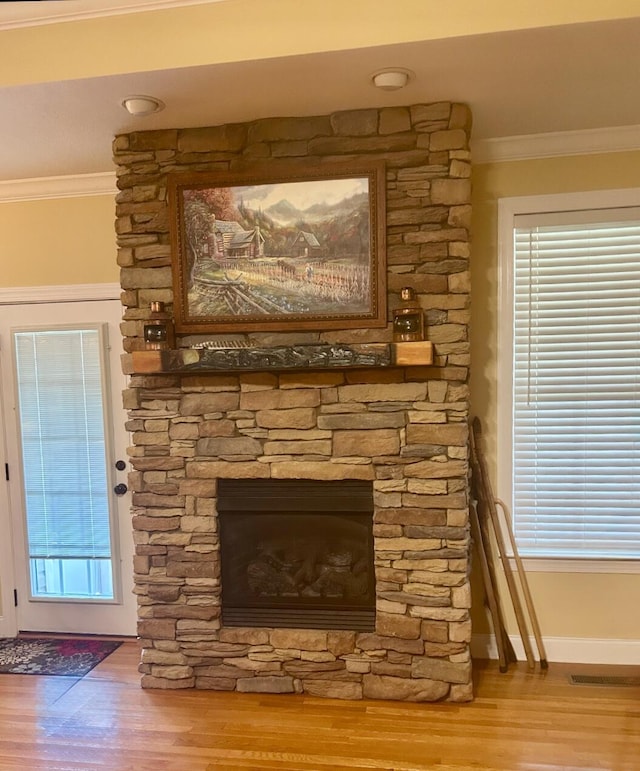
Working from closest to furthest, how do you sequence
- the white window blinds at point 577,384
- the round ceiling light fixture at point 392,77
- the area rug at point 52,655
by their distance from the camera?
the round ceiling light fixture at point 392,77 → the white window blinds at point 577,384 → the area rug at point 52,655

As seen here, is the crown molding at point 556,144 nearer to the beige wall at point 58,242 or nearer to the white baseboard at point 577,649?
the beige wall at point 58,242

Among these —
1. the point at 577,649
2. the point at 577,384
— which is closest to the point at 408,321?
the point at 577,384

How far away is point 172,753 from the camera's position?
7.97 ft

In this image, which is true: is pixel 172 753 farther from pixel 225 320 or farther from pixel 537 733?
pixel 225 320

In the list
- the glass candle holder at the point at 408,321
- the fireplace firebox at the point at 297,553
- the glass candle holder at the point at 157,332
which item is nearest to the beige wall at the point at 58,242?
the glass candle holder at the point at 157,332

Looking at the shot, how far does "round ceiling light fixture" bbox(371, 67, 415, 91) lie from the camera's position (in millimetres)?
2264

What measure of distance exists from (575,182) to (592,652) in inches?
93.9

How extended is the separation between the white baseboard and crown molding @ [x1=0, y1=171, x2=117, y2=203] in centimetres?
320

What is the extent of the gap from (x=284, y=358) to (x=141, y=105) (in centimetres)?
118

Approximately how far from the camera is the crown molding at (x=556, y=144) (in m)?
2.93

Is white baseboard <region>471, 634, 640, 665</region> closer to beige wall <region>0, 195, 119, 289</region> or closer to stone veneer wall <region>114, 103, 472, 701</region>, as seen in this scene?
stone veneer wall <region>114, 103, 472, 701</region>

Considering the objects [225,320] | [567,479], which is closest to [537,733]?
[567,479]

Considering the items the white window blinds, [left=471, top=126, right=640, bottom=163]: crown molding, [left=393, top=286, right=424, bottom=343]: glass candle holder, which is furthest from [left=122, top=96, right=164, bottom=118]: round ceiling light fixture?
the white window blinds

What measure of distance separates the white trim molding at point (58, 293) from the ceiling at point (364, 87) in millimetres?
784
